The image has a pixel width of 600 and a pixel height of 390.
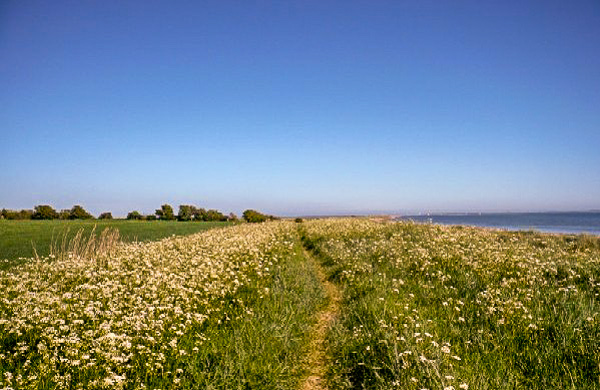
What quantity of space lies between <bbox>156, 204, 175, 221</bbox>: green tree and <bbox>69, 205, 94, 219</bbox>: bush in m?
12.6

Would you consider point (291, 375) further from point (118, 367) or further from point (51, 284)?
point (51, 284)

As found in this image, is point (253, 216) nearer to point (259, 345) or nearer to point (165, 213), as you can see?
point (165, 213)

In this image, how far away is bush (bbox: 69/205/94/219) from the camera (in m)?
62.0

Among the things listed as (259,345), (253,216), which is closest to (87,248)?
(259,345)

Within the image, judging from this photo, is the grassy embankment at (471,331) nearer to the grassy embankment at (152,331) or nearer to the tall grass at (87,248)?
the grassy embankment at (152,331)

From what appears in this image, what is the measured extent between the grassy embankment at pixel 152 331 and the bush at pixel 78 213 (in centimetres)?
6075

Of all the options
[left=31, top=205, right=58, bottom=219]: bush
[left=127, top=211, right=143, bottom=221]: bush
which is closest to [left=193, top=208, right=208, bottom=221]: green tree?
[left=127, top=211, right=143, bottom=221]: bush

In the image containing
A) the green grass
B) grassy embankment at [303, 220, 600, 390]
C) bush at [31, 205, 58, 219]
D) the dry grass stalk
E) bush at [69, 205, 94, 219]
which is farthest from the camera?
bush at [69, 205, 94, 219]

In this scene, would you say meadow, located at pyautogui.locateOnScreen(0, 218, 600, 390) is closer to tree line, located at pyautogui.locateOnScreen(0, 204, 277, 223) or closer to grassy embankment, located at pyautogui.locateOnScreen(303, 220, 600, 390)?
grassy embankment, located at pyautogui.locateOnScreen(303, 220, 600, 390)

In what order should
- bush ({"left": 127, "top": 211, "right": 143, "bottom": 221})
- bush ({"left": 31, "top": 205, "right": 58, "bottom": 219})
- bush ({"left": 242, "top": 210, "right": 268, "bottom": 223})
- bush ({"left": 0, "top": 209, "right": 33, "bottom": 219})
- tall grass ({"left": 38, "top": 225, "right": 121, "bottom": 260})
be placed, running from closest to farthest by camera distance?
tall grass ({"left": 38, "top": 225, "right": 121, "bottom": 260}), bush ({"left": 0, "top": 209, "right": 33, "bottom": 219}), bush ({"left": 31, "top": 205, "right": 58, "bottom": 219}), bush ({"left": 127, "top": 211, "right": 143, "bottom": 221}), bush ({"left": 242, "top": 210, "right": 268, "bottom": 223})

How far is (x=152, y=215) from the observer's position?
70.5 m

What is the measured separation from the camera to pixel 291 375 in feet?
20.4

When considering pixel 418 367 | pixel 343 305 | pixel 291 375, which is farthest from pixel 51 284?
pixel 418 367

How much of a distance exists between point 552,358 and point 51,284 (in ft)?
36.4
